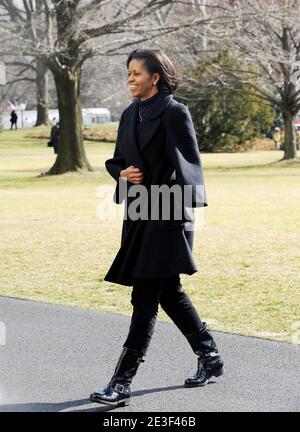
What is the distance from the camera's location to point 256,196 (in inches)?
768

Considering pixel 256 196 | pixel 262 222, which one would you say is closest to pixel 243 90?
pixel 256 196

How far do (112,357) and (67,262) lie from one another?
4521mm

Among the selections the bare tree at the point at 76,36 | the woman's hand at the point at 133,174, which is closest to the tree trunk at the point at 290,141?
the bare tree at the point at 76,36

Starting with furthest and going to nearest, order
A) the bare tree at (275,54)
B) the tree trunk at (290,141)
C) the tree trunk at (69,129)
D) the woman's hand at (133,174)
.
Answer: the tree trunk at (290,141) → the bare tree at (275,54) → the tree trunk at (69,129) → the woman's hand at (133,174)

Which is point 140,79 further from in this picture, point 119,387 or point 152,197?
point 119,387

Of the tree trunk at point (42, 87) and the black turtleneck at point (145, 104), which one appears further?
the tree trunk at point (42, 87)

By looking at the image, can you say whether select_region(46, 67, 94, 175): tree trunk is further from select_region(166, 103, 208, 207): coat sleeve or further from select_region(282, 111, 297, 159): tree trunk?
select_region(166, 103, 208, 207): coat sleeve

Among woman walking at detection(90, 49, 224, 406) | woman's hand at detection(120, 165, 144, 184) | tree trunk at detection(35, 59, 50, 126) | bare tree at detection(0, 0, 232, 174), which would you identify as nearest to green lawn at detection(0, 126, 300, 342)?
woman walking at detection(90, 49, 224, 406)

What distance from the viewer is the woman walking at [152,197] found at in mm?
4629

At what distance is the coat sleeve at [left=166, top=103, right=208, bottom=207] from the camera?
15.1ft

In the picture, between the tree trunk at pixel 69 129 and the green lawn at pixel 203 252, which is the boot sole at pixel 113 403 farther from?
the tree trunk at pixel 69 129

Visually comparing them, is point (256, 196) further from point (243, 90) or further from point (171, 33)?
point (243, 90)

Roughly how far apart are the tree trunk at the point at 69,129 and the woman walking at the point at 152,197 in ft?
73.9

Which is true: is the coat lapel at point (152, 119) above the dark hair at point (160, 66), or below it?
below
